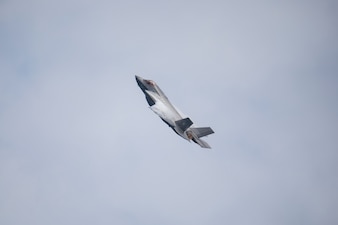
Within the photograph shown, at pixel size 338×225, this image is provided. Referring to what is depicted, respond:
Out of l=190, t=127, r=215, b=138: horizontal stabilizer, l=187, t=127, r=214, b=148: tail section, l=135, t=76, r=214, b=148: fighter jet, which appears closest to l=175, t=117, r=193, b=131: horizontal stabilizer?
l=135, t=76, r=214, b=148: fighter jet

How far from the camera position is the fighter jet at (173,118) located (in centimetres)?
7775

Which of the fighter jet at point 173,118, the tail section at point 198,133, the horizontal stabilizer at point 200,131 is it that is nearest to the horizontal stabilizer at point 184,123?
the fighter jet at point 173,118

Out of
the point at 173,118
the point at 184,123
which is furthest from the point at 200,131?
the point at 173,118

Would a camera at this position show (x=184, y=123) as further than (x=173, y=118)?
No

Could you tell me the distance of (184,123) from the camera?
77.2 meters

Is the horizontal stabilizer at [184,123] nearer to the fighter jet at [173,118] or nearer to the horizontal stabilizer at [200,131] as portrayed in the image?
the fighter jet at [173,118]

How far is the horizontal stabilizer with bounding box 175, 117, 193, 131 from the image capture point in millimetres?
76875

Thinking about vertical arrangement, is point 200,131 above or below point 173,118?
Answer: below

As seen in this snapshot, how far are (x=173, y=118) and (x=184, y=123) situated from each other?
2805 millimetres

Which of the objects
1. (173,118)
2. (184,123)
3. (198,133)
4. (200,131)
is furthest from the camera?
(198,133)

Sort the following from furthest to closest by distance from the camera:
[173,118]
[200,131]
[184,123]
→ [200,131] < [173,118] < [184,123]

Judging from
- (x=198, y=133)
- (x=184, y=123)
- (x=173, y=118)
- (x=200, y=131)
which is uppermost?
(x=173, y=118)

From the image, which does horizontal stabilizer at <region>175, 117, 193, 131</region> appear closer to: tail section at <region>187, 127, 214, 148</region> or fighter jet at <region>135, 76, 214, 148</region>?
fighter jet at <region>135, 76, 214, 148</region>

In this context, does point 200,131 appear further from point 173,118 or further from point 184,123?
point 173,118
